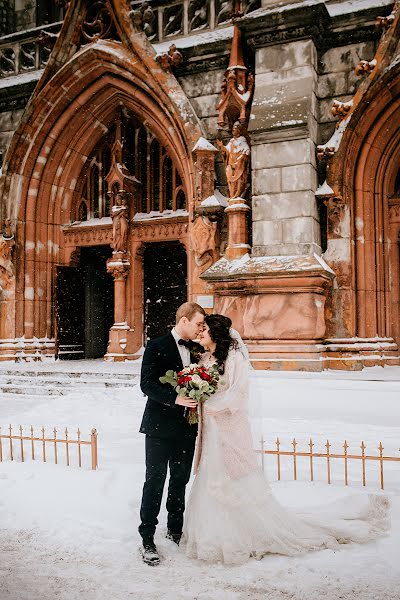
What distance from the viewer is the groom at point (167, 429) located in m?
3.84

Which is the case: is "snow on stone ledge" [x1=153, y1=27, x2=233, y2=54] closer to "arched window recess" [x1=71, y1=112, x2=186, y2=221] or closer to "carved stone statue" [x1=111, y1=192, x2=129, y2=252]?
"arched window recess" [x1=71, y1=112, x2=186, y2=221]

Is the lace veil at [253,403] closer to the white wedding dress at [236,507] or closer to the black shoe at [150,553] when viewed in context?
the white wedding dress at [236,507]

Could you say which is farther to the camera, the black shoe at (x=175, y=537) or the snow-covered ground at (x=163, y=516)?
the black shoe at (x=175, y=537)

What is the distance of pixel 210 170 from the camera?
1101 centimetres

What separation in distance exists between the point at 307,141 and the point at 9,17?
934 cm

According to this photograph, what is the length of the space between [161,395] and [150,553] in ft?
3.24

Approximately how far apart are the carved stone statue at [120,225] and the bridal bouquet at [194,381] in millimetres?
9383

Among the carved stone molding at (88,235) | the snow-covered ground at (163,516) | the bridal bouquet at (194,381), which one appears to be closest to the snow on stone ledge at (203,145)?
the carved stone molding at (88,235)

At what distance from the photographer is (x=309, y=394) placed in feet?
25.1

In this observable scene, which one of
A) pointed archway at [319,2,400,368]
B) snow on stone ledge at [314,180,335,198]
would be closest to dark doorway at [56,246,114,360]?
pointed archway at [319,2,400,368]

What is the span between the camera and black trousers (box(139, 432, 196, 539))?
151 inches

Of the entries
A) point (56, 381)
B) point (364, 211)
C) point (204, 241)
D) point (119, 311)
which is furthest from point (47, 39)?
point (364, 211)

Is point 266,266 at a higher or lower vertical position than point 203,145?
lower

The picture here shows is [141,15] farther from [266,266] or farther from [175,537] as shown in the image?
[175,537]
